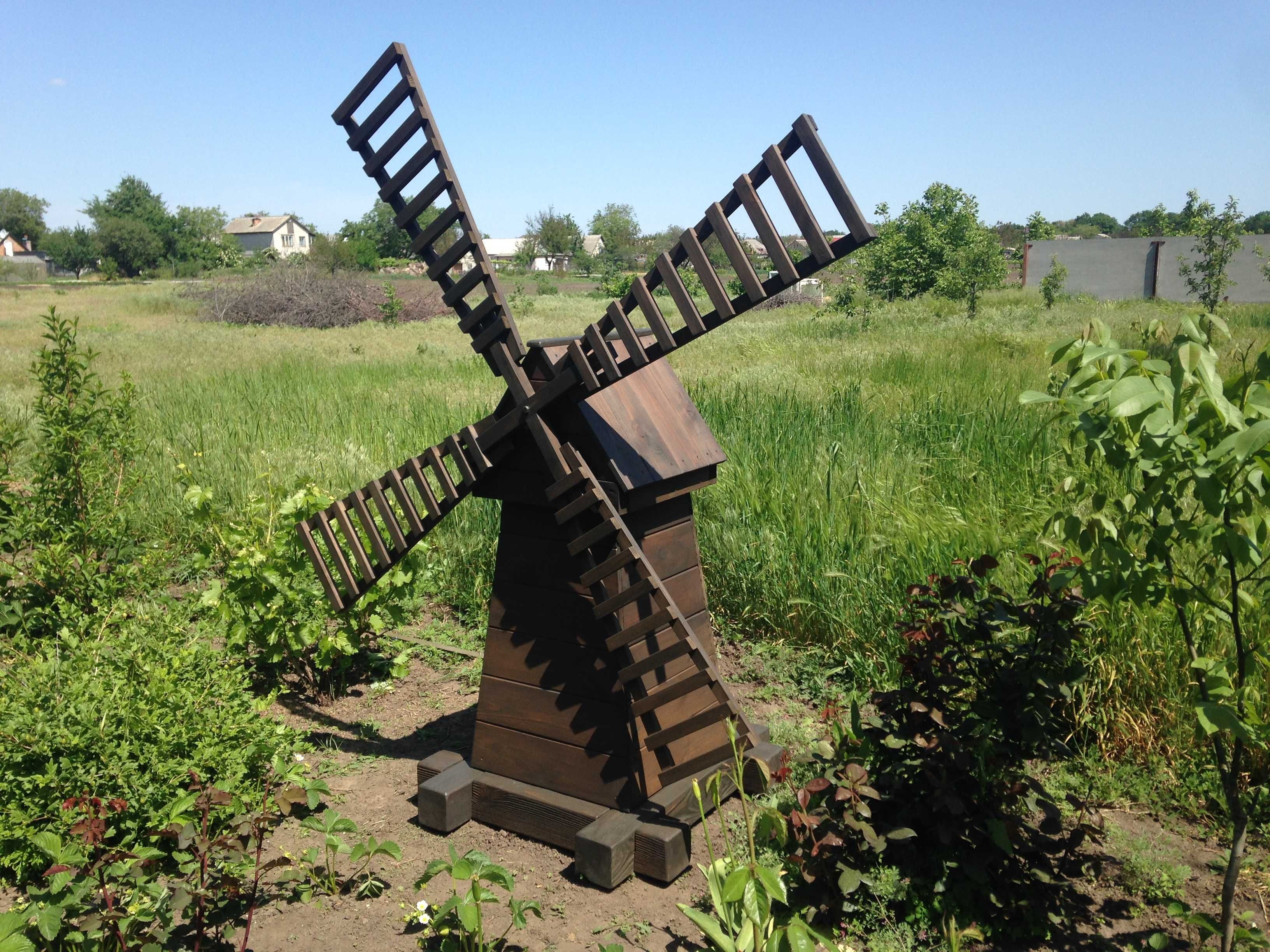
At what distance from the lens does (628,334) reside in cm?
285

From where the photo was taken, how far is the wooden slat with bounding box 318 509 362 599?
3.76 metres

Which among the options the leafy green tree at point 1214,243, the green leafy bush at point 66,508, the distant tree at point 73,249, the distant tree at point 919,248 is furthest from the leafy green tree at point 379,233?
the green leafy bush at point 66,508

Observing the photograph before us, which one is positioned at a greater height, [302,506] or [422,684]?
[302,506]

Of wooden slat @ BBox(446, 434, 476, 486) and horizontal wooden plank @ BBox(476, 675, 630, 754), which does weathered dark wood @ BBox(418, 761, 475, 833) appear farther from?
wooden slat @ BBox(446, 434, 476, 486)

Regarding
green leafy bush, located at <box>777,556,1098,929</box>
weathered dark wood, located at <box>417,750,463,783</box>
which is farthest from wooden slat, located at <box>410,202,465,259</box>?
green leafy bush, located at <box>777,556,1098,929</box>

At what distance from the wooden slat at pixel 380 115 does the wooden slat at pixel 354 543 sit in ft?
4.69

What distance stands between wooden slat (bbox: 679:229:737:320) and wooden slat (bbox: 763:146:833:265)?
271 millimetres

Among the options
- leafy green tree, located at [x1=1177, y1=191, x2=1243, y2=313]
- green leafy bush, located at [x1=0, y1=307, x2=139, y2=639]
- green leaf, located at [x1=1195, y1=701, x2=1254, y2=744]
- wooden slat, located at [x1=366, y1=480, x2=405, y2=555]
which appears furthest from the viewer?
leafy green tree, located at [x1=1177, y1=191, x2=1243, y2=313]

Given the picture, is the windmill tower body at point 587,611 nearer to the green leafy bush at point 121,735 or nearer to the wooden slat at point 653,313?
the wooden slat at point 653,313

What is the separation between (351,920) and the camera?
9.53 feet

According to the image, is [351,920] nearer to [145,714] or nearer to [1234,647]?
[145,714]

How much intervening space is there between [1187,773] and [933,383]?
639 centimetres

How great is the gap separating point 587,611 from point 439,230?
5.02 ft

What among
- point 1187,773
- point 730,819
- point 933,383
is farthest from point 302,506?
point 933,383
